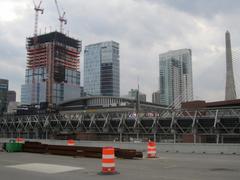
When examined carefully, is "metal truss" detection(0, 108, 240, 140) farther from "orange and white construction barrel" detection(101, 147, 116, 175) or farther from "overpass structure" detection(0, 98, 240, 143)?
"orange and white construction barrel" detection(101, 147, 116, 175)

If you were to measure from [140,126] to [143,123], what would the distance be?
0.93 metres

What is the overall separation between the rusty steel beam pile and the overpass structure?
967 inches

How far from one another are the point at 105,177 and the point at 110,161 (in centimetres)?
165

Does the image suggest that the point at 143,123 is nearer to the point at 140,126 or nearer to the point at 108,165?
the point at 140,126

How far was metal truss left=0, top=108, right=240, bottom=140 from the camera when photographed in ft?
175

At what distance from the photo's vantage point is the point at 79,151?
2533cm

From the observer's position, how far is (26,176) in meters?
13.7

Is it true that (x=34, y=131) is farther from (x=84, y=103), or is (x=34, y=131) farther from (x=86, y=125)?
(x=84, y=103)

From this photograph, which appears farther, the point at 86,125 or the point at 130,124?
the point at 86,125

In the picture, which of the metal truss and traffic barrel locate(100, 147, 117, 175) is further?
the metal truss

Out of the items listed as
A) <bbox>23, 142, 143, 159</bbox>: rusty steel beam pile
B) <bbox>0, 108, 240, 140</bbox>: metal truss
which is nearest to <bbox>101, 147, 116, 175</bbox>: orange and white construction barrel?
<bbox>23, 142, 143, 159</bbox>: rusty steel beam pile

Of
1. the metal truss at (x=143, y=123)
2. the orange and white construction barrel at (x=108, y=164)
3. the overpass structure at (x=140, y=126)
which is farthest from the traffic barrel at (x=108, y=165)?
the metal truss at (x=143, y=123)

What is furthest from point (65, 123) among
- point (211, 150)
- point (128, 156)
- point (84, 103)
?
point (84, 103)

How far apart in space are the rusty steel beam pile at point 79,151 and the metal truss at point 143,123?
28006mm
